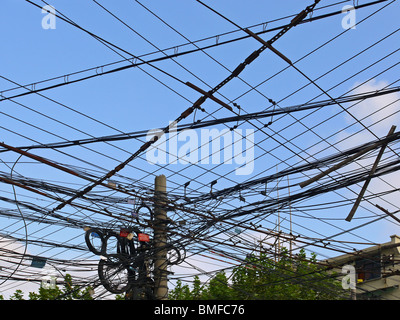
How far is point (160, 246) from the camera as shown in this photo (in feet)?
33.2

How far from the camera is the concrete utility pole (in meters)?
10.0

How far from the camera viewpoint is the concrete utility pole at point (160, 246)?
10.0 m

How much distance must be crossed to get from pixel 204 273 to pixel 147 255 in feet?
5.29

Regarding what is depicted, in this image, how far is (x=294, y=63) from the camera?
7078 mm

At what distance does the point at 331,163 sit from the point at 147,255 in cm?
427

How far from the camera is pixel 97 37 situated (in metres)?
6.71

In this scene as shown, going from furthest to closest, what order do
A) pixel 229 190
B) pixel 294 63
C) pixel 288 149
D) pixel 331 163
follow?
pixel 229 190
pixel 288 149
pixel 331 163
pixel 294 63

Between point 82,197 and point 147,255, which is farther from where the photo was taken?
point 147,255
